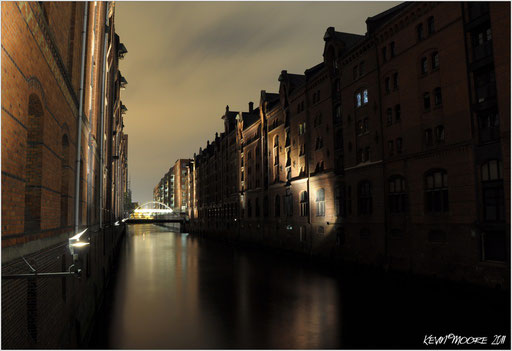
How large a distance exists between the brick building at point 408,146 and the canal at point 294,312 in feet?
8.01

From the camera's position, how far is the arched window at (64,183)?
33.7 ft

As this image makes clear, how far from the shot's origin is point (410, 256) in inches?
973

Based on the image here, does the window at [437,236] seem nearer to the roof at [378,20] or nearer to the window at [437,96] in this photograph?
the window at [437,96]

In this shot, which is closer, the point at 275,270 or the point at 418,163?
the point at 418,163

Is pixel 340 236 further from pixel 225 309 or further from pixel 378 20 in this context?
pixel 378 20

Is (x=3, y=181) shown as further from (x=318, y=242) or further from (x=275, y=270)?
(x=318, y=242)

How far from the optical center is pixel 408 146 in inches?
1006

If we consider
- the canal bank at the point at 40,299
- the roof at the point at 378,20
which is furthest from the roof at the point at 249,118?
the canal bank at the point at 40,299

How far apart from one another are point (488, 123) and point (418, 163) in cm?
491

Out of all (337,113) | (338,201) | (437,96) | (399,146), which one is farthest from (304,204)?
(437,96)

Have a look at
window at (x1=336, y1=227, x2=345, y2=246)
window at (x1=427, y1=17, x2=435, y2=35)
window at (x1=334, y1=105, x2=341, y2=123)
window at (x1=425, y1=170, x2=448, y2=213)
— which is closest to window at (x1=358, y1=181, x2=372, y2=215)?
window at (x1=336, y1=227, x2=345, y2=246)

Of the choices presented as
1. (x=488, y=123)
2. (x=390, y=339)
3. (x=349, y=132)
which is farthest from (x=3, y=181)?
(x=349, y=132)

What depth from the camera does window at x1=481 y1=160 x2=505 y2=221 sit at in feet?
63.6

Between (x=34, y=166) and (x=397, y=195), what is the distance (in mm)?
23747
